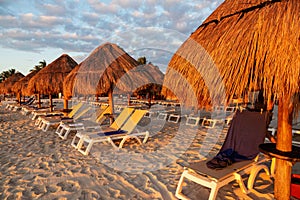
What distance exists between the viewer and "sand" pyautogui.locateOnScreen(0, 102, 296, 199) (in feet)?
8.84

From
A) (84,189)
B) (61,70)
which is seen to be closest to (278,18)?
(84,189)

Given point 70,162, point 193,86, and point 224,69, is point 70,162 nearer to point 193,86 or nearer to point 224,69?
point 193,86

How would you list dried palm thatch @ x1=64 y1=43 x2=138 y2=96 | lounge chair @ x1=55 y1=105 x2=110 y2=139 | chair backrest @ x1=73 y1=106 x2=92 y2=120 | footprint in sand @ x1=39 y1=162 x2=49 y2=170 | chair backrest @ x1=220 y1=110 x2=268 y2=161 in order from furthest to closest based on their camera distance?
chair backrest @ x1=73 y1=106 x2=92 y2=120 < lounge chair @ x1=55 y1=105 x2=110 y2=139 < dried palm thatch @ x1=64 y1=43 x2=138 y2=96 < footprint in sand @ x1=39 y1=162 x2=49 y2=170 < chair backrest @ x1=220 y1=110 x2=268 y2=161

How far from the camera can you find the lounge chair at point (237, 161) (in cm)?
236

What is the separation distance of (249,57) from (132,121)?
392 cm

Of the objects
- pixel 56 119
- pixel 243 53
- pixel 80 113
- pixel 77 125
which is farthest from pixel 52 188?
pixel 80 113

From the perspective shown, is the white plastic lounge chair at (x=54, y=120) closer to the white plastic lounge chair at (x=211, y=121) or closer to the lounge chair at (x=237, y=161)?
the white plastic lounge chair at (x=211, y=121)

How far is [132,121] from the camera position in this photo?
17.5 ft

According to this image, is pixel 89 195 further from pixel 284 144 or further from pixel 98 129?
pixel 98 129

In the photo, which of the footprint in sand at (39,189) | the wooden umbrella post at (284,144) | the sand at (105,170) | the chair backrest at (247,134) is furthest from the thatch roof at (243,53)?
the footprint in sand at (39,189)

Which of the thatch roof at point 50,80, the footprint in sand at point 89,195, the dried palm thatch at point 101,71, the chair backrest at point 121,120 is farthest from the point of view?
the thatch roof at point 50,80

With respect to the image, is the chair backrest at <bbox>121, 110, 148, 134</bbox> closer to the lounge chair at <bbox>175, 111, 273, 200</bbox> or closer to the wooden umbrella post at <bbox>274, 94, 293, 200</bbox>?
the lounge chair at <bbox>175, 111, 273, 200</bbox>

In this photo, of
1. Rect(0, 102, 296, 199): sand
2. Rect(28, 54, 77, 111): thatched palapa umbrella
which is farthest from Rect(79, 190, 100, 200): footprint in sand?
Rect(28, 54, 77, 111): thatched palapa umbrella

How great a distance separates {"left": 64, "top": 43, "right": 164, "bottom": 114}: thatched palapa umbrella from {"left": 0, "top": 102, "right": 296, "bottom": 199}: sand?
4.85 feet
